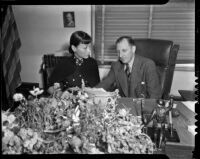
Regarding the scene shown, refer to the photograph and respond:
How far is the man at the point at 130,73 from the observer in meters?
1.22

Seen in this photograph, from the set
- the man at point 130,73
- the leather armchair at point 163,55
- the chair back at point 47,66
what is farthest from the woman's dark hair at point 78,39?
the leather armchair at point 163,55

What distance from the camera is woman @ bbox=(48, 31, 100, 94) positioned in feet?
3.29

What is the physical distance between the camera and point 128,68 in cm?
131

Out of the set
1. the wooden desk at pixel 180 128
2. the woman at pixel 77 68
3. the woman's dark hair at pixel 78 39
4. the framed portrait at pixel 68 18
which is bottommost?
the wooden desk at pixel 180 128

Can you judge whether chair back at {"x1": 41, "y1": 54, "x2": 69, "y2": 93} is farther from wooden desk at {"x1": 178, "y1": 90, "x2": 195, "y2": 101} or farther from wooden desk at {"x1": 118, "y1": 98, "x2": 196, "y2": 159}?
wooden desk at {"x1": 178, "y1": 90, "x2": 195, "y2": 101}

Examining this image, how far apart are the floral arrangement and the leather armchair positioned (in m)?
0.70

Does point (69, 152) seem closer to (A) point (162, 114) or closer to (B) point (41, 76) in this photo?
(A) point (162, 114)

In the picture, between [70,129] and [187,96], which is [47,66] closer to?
[70,129]

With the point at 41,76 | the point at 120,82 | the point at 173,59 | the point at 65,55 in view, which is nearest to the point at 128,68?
the point at 120,82

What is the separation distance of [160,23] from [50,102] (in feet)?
3.56

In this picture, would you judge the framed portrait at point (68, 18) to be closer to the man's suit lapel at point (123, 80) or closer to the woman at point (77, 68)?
the woman at point (77, 68)

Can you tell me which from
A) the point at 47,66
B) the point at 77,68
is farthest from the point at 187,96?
the point at 47,66

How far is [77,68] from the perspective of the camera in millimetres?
1054

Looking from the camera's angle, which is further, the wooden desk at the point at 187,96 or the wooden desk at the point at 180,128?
the wooden desk at the point at 187,96
